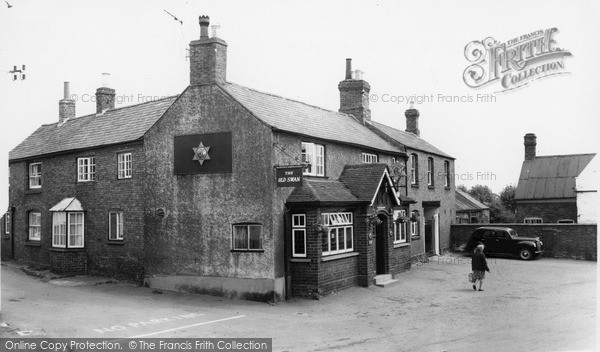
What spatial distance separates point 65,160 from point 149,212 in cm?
663

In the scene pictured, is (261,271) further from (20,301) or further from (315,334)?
(20,301)

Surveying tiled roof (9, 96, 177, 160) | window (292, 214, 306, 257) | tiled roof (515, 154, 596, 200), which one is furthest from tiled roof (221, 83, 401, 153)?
tiled roof (515, 154, 596, 200)

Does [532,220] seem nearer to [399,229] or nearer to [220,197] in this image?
[399,229]

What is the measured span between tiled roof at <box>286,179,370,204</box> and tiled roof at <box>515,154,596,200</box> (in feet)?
65.3

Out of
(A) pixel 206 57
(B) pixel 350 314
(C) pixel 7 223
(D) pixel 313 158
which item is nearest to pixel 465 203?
(D) pixel 313 158

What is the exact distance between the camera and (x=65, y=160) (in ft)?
80.2

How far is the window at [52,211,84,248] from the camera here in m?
23.3

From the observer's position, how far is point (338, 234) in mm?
19328

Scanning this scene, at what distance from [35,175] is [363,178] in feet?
52.7

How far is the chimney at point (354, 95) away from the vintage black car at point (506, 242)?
28.0 feet

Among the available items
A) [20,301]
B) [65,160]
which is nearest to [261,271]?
[20,301]

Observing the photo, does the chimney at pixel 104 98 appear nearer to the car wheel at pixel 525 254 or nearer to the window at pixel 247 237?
the window at pixel 247 237

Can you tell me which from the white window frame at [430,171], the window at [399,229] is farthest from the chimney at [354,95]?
the window at [399,229]

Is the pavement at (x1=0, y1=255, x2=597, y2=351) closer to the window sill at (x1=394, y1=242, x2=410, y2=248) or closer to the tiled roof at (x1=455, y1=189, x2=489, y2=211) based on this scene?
the window sill at (x1=394, y1=242, x2=410, y2=248)
